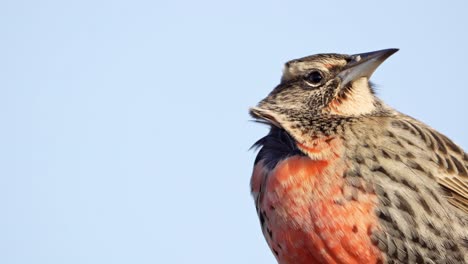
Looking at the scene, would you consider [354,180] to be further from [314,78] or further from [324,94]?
[314,78]

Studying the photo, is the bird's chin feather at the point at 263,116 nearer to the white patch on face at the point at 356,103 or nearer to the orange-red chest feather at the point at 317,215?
the white patch on face at the point at 356,103

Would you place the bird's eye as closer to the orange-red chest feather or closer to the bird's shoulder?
the bird's shoulder

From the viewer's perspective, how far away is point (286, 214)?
20.4 ft

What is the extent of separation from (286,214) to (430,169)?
127cm

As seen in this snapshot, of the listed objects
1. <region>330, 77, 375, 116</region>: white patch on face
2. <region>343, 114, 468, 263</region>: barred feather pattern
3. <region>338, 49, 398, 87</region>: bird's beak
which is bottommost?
<region>343, 114, 468, 263</region>: barred feather pattern

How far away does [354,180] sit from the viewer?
20.4ft

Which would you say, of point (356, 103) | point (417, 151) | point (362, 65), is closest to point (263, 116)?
point (356, 103)

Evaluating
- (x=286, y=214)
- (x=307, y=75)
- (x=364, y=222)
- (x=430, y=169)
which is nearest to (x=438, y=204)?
(x=430, y=169)

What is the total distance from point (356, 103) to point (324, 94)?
29 centimetres

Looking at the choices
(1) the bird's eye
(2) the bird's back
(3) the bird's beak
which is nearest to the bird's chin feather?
(1) the bird's eye

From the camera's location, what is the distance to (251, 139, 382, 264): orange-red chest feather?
6.05 metres

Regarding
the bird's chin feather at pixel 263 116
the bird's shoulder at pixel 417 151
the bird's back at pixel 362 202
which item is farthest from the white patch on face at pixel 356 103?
the bird's chin feather at pixel 263 116

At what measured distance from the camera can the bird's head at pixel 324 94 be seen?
23.1 feet

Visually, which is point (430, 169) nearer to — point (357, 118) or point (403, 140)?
point (403, 140)
